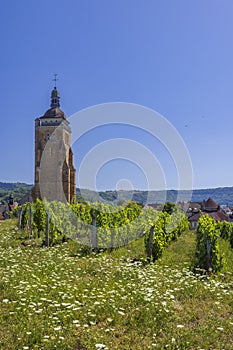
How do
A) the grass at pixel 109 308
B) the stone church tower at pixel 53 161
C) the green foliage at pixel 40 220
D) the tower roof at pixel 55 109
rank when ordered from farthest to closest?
the tower roof at pixel 55 109, the stone church tower at pixel 53 161, the green foliage at pixel 40 220, the grass at pixel 109 308

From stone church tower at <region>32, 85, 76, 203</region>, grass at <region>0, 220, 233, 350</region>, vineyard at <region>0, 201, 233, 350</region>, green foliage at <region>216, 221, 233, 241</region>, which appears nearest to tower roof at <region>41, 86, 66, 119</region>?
stone church tower at <region>32, 85, 76, 203</region>

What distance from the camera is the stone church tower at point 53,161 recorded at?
4731 centimetres

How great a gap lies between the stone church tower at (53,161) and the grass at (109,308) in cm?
3684

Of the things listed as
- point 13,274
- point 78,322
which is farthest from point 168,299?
point 13,274

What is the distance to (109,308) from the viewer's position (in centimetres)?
685

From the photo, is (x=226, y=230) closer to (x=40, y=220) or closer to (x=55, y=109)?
(x=40, y=220)

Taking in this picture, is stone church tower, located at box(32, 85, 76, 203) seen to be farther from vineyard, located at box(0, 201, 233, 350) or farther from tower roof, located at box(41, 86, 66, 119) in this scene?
vineyard, located at box(0, 201, 233, 350)

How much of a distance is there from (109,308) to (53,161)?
41.9 m

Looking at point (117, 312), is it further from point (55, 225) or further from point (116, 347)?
point (55, 225)

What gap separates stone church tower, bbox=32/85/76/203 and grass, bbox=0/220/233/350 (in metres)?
36.8

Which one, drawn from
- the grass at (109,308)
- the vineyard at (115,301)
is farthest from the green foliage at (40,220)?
the grass at (109,308)

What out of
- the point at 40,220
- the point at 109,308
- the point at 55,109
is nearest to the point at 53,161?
the point at 55,109

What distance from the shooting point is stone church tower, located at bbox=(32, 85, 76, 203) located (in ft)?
155

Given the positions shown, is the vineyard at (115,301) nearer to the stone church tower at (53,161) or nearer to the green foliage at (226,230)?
the green foliage at (226,230)
